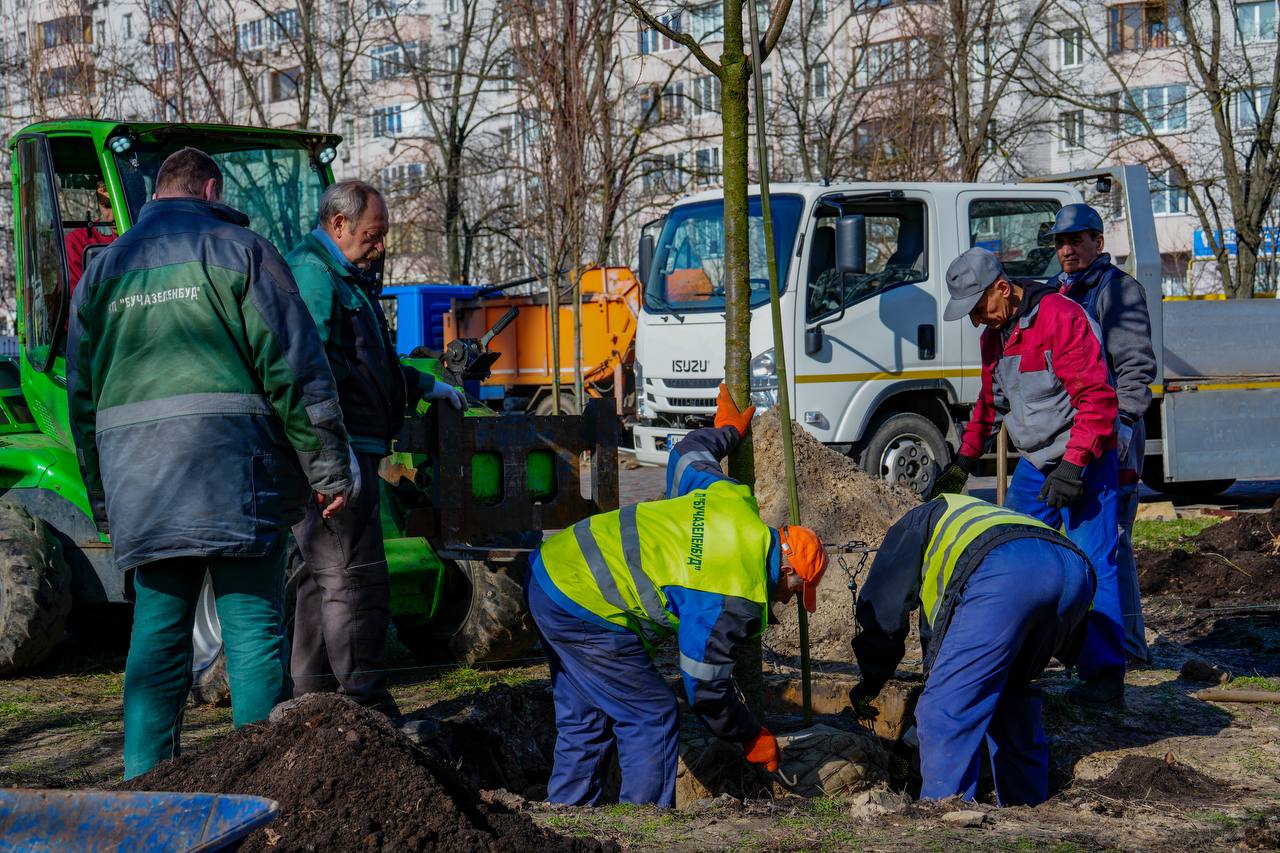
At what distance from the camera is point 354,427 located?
14.9 feet

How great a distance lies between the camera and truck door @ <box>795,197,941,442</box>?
31.9ft

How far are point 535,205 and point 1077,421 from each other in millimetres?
9626

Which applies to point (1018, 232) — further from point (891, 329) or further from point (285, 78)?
point (285, 78)

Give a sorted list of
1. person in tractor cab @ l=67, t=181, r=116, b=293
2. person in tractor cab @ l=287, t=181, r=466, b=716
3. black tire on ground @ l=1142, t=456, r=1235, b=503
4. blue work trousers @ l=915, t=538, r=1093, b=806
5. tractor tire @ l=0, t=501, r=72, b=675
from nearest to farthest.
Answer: blue work trousers @ l=915, t=538, r=1093, b=806
person in tractor cab @ l=287, t=181, r=466, b=716
tractor tire @ l=0, t=501, r=72, b=675
person in tractor cab @ l=67, t=181, r=116, b=293
black tire on ground @ l=1142, t=456, r=1235, b=503

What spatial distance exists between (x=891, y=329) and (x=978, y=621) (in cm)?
601

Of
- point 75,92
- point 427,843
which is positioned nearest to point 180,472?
point 427,843

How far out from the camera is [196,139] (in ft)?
20.4

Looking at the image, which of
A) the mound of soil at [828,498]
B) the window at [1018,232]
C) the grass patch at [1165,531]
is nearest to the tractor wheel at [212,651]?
the mound of soil at [828,498]

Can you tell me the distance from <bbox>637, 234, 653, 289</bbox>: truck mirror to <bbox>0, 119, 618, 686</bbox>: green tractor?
4371mm

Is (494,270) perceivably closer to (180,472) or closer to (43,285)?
(43,285)

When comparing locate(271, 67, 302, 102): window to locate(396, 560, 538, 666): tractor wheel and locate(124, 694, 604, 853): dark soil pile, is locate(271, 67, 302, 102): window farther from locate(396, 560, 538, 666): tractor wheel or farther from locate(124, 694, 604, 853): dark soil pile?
locate(124, 694, 604, 853): dark soil pile

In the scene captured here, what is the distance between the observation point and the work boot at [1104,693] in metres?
5.36

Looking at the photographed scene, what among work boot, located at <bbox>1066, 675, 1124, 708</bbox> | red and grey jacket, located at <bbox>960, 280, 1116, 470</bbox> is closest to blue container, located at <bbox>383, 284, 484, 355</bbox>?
red and grey jacket, located at <bbox>960, 280, 1116, 470</bbox>

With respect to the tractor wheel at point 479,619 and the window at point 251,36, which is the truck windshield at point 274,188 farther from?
the window at point 251,36
